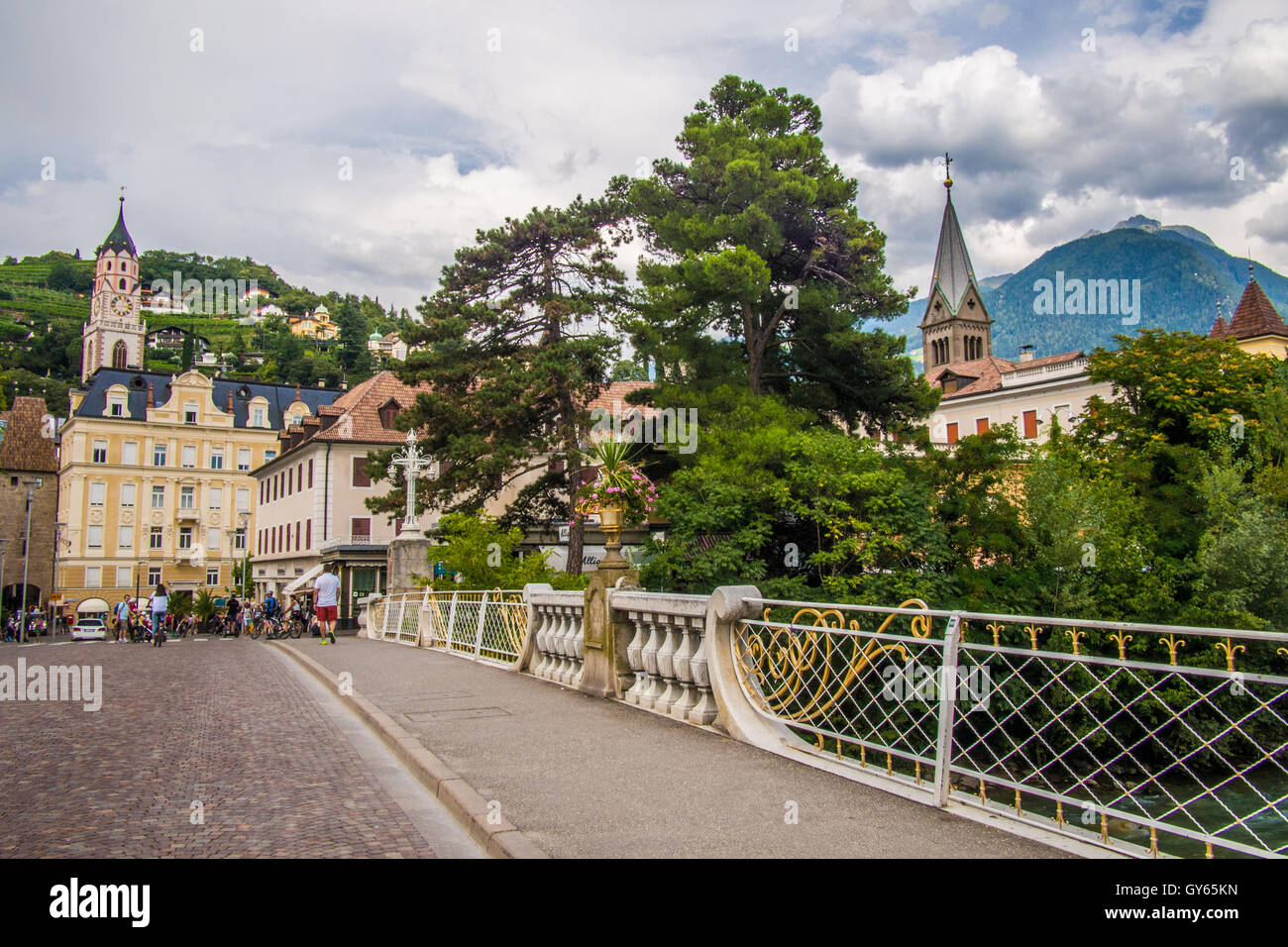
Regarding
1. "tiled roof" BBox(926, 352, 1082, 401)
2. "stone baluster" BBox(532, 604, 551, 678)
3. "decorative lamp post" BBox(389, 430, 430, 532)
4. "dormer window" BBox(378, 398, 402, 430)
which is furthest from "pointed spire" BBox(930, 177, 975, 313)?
"stone baluster" BBox(532, 604, 551, 678)

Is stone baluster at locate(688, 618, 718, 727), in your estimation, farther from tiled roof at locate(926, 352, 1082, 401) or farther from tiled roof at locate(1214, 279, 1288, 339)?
tiled roof at locate(1214, 279, 1288, 339)

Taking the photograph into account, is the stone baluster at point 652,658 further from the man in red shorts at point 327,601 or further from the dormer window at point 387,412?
the dormer window at point 387,412

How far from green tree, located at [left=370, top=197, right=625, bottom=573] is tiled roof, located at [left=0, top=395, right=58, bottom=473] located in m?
63.4

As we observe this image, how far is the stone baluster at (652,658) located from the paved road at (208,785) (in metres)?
2.68

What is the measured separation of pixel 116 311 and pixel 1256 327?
113 m

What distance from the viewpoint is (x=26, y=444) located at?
81.9 metres

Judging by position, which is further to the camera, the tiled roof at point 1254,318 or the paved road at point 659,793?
the tiled roof at point 1254,318

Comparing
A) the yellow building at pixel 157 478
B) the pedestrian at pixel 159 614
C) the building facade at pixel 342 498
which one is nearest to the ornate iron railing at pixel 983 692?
the pedestrian at pixel 159 614

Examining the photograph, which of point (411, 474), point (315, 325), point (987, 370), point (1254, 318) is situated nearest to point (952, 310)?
point (987, 370)

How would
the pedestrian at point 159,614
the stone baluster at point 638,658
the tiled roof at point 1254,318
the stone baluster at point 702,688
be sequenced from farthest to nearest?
the tiled roof at point 1254,318 < the pedestrian at point 159,614 < the stone baluster at point 638,658 < the stone baluster at point 702,688

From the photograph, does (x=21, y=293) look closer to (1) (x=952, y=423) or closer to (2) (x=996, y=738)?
(1) (x=952, y=423)

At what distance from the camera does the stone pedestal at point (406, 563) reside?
1176 inches

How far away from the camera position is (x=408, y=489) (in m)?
31.2

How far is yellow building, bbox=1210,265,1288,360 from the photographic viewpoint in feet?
176
